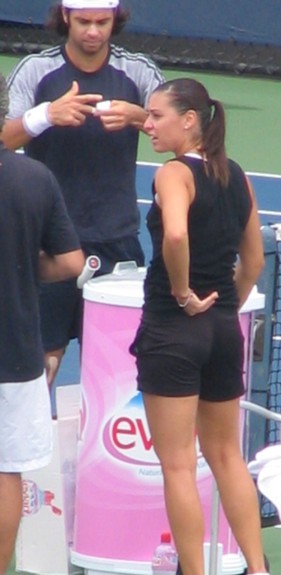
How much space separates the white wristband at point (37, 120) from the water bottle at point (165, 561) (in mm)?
1414

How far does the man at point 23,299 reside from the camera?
4133 millimetres

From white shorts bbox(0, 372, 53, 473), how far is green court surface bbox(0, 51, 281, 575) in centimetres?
796

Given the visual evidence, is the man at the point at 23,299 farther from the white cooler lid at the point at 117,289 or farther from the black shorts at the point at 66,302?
the black shorts at the point at 66,302

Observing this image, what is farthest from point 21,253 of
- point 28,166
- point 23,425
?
point 23,425

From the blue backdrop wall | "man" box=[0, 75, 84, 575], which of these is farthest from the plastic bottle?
the blue backdrop wall

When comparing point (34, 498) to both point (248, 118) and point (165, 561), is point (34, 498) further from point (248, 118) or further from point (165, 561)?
point (248, 118)

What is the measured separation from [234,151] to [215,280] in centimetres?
847

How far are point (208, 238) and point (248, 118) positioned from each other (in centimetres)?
994

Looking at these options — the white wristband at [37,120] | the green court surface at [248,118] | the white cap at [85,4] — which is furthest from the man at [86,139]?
the green court surface at [248,118]

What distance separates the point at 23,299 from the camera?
4.19m

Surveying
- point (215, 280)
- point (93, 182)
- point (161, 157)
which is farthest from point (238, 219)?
point (161, 157)

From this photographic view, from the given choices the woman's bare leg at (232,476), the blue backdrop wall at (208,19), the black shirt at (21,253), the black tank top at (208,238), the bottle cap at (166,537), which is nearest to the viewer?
the black shirt at (21,253)

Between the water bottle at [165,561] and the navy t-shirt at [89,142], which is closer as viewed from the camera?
the water bottle at [165,561]

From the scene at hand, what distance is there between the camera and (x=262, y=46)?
52.2 ft
